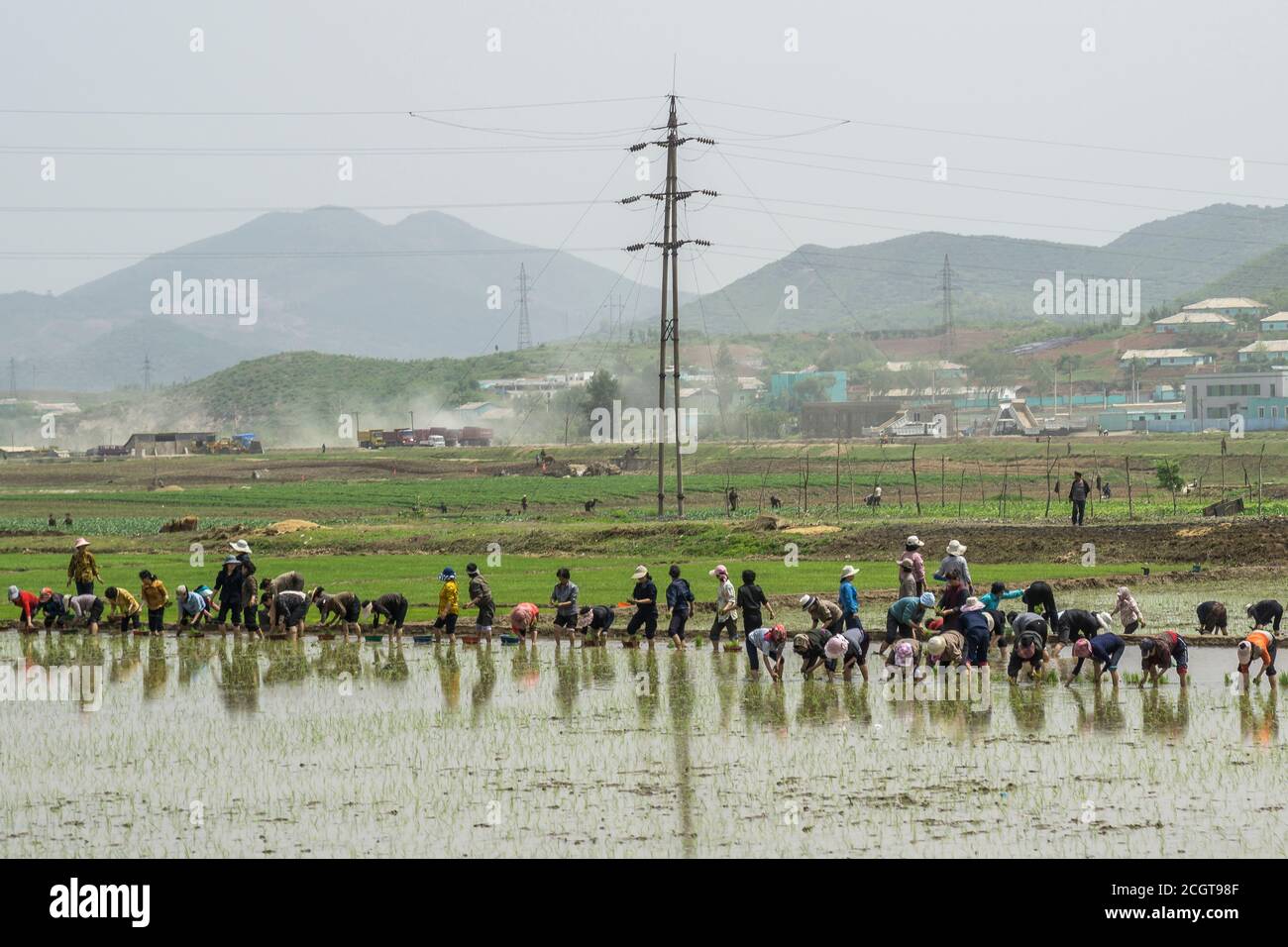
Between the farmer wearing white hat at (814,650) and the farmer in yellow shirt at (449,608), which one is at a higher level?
the farmer in yellow shirt at (449,608)

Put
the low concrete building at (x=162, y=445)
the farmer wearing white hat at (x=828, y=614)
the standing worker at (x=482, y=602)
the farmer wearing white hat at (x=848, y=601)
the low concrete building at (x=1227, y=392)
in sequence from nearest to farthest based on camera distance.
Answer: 1. the farmer wearing white hat at (x=848, y=601)
2. the farmer wearing white hat at (x=828, y=614)
3. the standing worker at (x=482, y=602)
4. the low concrete building at (x=162, y=445)
5. the low concrete building at (x=1227, y=392)

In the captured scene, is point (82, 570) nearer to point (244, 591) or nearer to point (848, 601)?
point (244, 591)

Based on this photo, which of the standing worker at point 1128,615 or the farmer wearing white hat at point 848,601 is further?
the standing worker at point 1128,615

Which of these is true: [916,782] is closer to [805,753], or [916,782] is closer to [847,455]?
[805,753]

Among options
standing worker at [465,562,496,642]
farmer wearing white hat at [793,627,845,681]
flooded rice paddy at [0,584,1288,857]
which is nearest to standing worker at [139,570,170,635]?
flooded rice paddy at [0,584,1288,857]

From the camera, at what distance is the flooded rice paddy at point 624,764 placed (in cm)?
1752

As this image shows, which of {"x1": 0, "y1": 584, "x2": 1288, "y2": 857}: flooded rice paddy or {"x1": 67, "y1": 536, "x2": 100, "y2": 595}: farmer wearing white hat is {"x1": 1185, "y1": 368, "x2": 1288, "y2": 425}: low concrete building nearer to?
{"x1": 67, "y1": 536, "x2": 100, "y2": 595}: farmer wearing white hat

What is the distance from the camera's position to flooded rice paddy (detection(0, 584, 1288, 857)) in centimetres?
1752

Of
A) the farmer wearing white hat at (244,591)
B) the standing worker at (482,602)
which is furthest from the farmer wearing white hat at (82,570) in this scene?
the standing worker at (482,602)

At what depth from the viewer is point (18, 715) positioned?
26.0 meters

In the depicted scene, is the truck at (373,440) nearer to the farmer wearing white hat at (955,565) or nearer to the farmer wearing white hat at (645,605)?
the farmer wearing white hat at (645,605)

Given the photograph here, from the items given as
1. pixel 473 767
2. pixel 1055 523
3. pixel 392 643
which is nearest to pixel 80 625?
pixel 392 643

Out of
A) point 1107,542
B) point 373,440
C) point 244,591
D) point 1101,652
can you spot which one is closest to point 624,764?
point 1101,652
